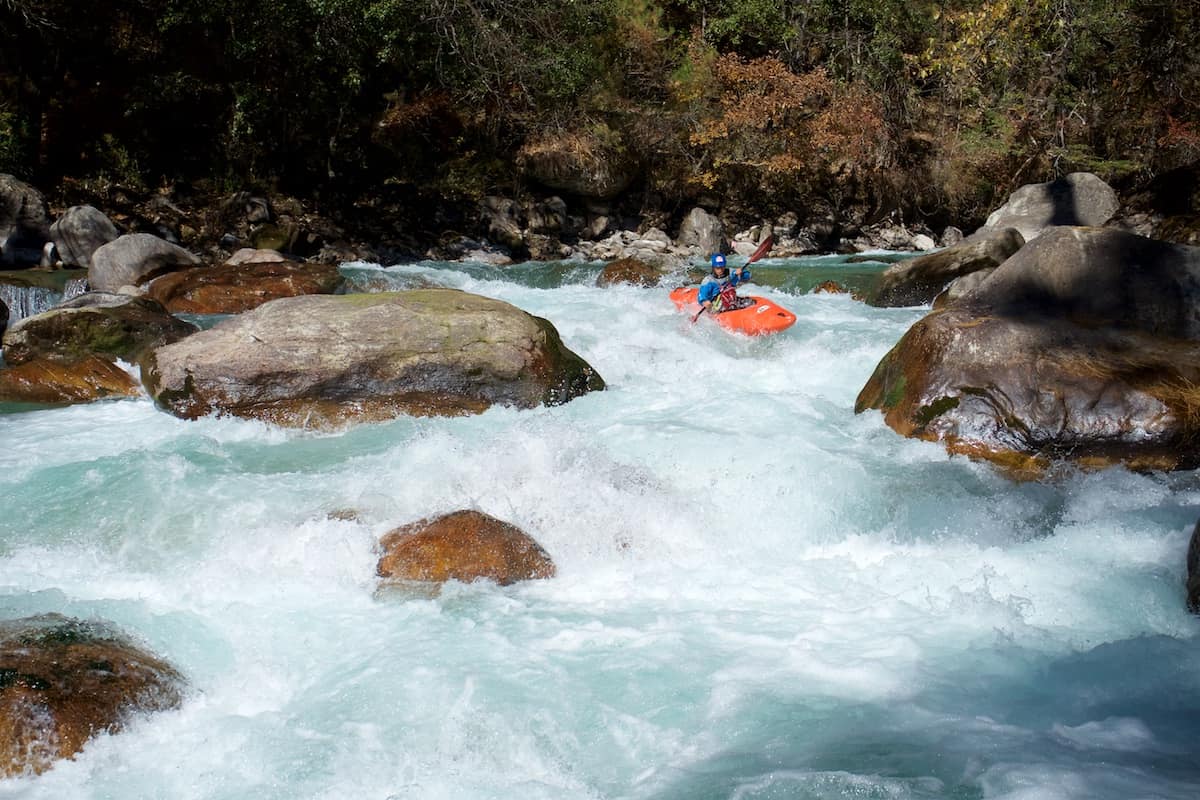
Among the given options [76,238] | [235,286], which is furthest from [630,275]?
[76,238]

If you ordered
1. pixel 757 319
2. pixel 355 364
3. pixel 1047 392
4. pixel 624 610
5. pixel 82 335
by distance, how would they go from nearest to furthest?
pixel 624 610 → pixel 1047 392 → pixel 355 364 → pixel 82 335 → pixel 757 319

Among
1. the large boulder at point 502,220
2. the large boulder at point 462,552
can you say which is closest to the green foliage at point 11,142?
the large boulder at point 502,220

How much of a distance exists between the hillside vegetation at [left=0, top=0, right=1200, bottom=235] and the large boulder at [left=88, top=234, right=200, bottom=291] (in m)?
5.26

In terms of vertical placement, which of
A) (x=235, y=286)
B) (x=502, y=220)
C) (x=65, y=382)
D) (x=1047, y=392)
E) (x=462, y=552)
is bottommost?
(x=502, y=220)

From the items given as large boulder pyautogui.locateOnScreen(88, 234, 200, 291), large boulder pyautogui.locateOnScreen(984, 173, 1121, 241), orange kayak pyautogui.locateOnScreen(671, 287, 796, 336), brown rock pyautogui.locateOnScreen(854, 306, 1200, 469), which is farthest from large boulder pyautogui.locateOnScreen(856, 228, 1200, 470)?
large boulder pyautogui.locateOnScreen(984, 173, 1121, 241)

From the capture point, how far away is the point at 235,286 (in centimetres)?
923

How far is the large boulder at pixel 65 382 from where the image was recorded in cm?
662

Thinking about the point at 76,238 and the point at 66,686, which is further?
the point at 76,238

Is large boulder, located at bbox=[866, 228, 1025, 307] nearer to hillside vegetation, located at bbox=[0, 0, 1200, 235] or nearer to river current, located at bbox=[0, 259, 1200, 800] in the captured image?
hillside vegetation, located at bbox=[0, 0, 1200, 235]

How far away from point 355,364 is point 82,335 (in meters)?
2.64

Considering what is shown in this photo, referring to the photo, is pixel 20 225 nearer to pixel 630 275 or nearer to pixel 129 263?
pixel 129 263

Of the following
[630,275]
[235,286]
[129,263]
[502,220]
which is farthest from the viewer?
[502,220]

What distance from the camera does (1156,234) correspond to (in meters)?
10.5

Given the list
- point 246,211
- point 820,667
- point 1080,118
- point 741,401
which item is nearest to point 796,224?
point 1080,118
